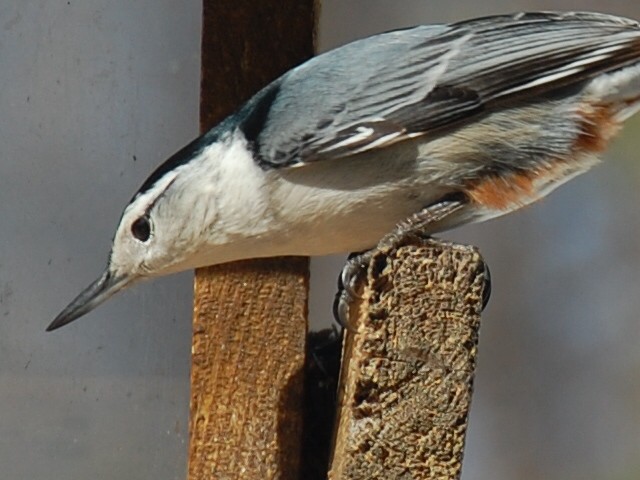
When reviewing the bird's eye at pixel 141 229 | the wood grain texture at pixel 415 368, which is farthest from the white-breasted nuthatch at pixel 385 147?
the wood grain texture at pixel 415 368

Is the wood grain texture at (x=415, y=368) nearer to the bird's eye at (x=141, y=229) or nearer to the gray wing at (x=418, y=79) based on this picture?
the gray wing at (x=418, y=79)

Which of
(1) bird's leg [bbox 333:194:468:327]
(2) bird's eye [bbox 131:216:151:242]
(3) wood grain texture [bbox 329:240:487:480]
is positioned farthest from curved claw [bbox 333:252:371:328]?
(2) bird's eye [bbox 131:216:151:242]

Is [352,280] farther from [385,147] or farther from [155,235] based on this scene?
[155,235]

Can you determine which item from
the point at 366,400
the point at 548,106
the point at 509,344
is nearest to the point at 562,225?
the point at 509,344

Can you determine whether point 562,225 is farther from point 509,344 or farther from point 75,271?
point 75,271

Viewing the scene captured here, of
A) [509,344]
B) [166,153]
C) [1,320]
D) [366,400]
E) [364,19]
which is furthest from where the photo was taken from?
[509,344]

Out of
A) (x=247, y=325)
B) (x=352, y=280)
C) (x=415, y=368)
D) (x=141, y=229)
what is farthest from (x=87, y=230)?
(x=415, y=368)

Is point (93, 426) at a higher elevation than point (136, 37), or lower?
lower
